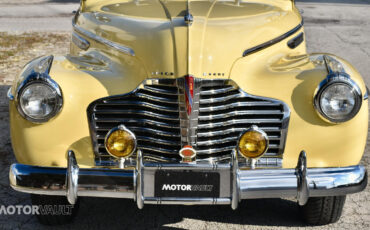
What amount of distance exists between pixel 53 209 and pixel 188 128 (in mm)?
1037

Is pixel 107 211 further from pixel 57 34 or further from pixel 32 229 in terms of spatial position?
pixel 57 34

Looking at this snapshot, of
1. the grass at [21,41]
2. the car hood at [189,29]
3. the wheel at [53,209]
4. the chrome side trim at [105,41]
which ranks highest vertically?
the car hood at [189,29]

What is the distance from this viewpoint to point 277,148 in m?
3.22

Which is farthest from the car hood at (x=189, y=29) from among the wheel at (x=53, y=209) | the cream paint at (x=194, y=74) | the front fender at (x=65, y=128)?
the wheel at (x=53, y=209)

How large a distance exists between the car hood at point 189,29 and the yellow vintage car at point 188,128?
1 centimetres

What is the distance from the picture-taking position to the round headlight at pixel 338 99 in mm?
3115

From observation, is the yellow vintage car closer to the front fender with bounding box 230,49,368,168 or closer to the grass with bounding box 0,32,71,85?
the front fender with bounding box 230,49,368,168

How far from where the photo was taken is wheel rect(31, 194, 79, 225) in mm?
3459

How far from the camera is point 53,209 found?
3.51 metres

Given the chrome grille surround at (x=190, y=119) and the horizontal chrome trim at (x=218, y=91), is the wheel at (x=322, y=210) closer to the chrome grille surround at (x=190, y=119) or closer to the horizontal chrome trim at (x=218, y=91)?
the chrome grille surround at (x=190, y=119)

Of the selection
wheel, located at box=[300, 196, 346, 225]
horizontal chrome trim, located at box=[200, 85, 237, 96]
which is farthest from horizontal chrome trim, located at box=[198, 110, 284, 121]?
wheel, located at box=[300, 196, 346, 225]

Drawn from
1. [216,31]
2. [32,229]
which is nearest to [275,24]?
[216,31]

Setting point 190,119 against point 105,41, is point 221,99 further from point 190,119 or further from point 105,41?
point 105,41

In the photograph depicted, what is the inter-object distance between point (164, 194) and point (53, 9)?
10.5 m
